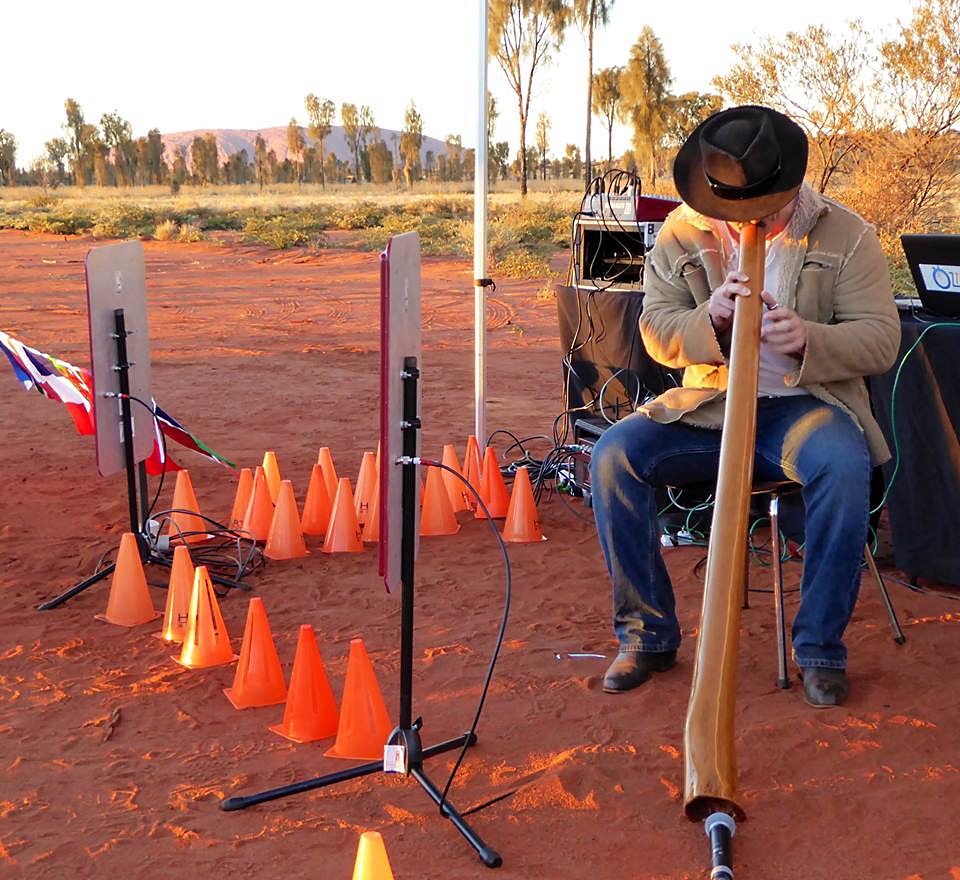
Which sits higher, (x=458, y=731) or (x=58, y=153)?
(x=58, y=153)

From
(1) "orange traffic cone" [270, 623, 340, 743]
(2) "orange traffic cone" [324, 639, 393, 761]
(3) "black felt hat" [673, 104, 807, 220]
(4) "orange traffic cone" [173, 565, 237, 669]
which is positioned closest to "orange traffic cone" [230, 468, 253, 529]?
(4) "orange traffic cone" [173, 565, 237, 669]

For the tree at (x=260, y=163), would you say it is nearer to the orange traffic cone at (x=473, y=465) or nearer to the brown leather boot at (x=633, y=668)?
the orange traffic cone at (x=473, y=465)

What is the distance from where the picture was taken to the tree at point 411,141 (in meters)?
70.1

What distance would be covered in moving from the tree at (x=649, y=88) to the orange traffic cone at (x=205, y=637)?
37.7 m

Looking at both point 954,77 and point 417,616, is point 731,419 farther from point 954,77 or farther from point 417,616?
point 954,77

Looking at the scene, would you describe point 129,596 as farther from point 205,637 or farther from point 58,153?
point 58,153

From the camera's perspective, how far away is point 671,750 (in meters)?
3.43

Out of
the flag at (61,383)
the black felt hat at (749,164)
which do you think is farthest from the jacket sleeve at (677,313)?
the flag at (61,383)

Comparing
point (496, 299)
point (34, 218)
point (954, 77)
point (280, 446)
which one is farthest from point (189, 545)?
point (34, 218)

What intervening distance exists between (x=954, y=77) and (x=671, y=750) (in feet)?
51.2

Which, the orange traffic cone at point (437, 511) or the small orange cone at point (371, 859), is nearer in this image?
the small orange cone at point (371, 859)

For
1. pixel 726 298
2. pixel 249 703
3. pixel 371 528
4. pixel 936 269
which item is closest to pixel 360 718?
pixel 249 703

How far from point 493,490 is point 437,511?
43 cm

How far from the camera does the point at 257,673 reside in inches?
154
